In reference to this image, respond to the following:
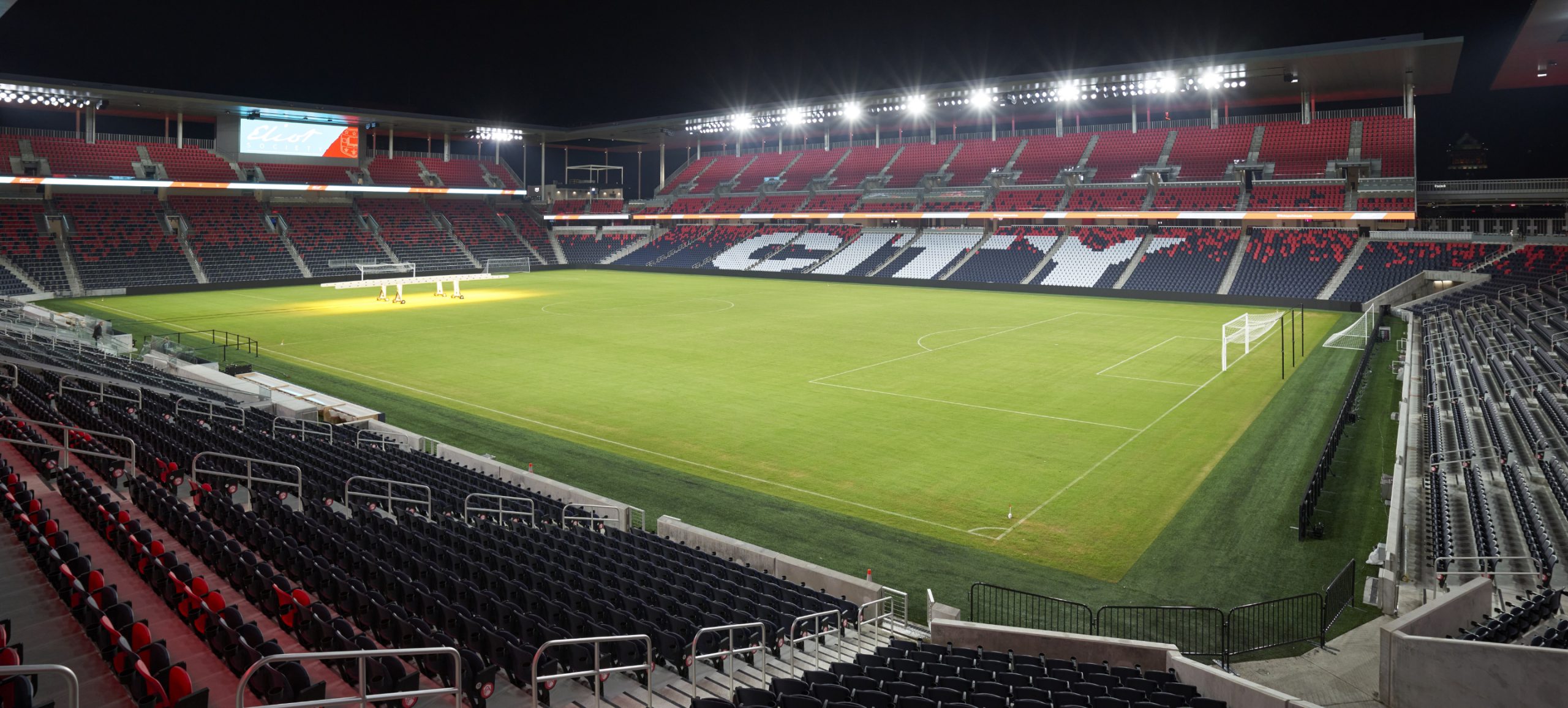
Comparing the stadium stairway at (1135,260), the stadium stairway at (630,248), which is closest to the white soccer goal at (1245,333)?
the stadium stairway at (1135,260)

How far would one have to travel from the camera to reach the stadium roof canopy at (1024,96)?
5003cm

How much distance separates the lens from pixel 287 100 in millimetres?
65500

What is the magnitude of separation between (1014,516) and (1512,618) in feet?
23.8

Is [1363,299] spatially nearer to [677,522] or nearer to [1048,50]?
[1048,50]

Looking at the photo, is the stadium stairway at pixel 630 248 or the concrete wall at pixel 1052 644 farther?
the stadium stairway at pixel 630 248

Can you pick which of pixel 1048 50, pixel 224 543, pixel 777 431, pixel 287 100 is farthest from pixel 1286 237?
pixel 287 100

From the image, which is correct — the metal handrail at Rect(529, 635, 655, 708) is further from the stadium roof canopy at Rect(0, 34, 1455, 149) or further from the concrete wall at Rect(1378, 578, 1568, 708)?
the stadium roof canopy at Rect(0, 34, 1455, 149)

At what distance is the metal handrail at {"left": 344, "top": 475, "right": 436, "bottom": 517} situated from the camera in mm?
13898

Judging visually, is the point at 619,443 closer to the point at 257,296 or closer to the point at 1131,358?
the point at 1131,358

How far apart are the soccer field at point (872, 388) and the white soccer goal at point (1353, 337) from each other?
4.71 ft

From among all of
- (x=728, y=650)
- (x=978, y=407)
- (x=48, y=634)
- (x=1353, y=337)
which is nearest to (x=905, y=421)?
(x=978, y=407)

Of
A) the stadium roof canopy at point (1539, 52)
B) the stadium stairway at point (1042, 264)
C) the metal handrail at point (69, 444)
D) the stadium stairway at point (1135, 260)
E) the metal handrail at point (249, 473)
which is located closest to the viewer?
the metal handrail at point (69, 444)

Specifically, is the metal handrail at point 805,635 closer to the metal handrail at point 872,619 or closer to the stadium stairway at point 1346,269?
the metal handrail at point 872,619

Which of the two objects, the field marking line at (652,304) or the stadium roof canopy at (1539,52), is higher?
the stadium roof canopy at (1539,52)
